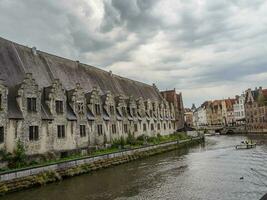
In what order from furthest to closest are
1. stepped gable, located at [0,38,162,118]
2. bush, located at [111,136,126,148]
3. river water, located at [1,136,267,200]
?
bush, located at [111,136,126,148], stepped gable, located at [0,38,162,118], river water, located at [1,136,267,200]

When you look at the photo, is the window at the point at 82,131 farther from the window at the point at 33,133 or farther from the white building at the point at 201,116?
the white building at the point at 201,116

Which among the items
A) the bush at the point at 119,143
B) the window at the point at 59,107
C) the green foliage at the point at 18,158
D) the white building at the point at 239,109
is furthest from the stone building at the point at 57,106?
the white building at the point at 239,109

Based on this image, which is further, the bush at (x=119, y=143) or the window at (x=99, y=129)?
the bush at (x=119, y=143)

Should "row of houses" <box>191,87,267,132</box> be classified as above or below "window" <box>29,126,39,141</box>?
above

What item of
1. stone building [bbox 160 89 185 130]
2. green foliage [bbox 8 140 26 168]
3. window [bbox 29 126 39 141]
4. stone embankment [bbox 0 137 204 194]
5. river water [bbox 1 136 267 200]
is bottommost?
river water [bbox 1 136 267 200]

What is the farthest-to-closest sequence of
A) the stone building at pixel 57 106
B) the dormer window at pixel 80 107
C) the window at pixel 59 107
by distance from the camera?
the dormer window at pixel 80 107
the window at pixel 59 107
the stone building at pixel 57 106

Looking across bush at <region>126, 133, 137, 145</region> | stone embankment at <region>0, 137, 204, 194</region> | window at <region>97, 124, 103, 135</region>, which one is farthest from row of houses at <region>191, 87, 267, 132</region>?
stone embankment at <region>0, 137, 204, 194</region>

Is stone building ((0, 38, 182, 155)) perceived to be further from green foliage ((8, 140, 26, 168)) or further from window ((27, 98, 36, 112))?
green foliage ((8, 140, 26, 168))

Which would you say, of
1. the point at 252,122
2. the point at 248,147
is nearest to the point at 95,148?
the point at 248,147

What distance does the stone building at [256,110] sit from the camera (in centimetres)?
11056

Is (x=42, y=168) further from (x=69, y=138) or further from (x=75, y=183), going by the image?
(x=69, y=138)

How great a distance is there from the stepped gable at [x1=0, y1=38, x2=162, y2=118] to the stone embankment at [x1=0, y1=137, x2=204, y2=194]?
638 cm

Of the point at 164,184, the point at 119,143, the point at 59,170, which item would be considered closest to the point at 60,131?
the point at 59,170

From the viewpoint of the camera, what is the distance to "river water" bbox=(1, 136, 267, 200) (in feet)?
75.0
